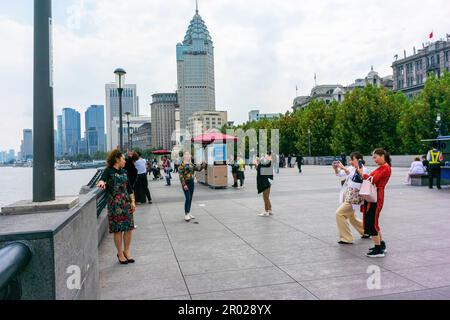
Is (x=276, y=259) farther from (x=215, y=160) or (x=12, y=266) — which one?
(x=215, y=160)

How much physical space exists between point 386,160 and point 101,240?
6.12 meters

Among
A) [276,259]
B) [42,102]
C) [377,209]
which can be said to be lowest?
[276,259]

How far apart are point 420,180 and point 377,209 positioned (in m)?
13.0

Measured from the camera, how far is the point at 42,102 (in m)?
3.73

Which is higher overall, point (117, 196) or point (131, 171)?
point (131, 171)

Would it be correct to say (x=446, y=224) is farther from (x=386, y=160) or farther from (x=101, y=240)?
(x=101, y=240)

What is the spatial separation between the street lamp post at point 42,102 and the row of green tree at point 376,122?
144 feet

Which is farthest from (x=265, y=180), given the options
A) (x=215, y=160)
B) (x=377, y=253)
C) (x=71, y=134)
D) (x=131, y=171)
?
(x=71, y=134)

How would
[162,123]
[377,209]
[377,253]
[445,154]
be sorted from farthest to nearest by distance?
[162,123] < [445,154] < [377,209] < [377,253]

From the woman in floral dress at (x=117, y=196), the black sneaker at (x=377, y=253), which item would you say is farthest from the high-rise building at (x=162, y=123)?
the black sneaker at (x=377, y=253)

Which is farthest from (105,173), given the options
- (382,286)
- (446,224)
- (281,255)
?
(446,224)

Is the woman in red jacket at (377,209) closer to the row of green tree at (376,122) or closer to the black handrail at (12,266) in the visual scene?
the black handrail at (12,266)

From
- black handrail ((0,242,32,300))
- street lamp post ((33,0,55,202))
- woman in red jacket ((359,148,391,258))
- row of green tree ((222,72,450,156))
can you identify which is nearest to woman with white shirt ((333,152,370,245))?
woman in red jacket ((359,148,391,258))

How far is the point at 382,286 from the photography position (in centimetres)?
500
